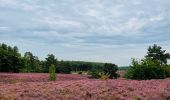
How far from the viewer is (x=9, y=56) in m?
64.9

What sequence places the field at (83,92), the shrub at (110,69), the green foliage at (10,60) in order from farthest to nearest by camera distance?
the green foliage at (10,60)
the shrub at (110,69)
the field at (83,92)

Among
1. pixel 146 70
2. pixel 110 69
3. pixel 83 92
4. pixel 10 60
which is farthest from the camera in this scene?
pixel 10 60

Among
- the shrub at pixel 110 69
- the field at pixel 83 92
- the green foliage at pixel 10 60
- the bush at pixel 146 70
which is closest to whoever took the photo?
the field at pixel 83 92

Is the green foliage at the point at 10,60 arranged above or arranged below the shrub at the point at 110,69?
above

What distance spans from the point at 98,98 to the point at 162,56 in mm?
52310

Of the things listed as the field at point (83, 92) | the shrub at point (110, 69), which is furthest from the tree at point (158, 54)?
the field at point (83, 92)

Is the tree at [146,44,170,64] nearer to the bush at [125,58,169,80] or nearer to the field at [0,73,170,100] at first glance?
the bush at [125,58,169,80]

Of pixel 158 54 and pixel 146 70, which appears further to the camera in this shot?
pixel 158 54

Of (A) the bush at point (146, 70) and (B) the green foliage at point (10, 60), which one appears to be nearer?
(A) the bush at point (146, 70)

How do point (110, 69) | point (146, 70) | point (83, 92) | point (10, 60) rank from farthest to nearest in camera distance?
1. point (10, 60)
2. point (110, 69)
3. point (146, 70)
4. point (83, 92)

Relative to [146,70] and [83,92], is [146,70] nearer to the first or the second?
[146,70]

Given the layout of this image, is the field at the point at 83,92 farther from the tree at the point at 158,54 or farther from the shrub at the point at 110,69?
the tree at the point at 158,54

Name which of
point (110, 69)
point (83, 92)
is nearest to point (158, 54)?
point (110, 69)

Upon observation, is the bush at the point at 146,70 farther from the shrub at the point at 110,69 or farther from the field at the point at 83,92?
the field at the point at 83,92
